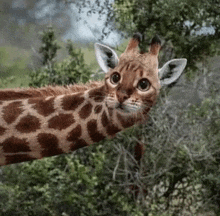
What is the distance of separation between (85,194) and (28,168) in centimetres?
113

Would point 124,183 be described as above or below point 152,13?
below

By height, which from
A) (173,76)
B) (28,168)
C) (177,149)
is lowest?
(28,168)

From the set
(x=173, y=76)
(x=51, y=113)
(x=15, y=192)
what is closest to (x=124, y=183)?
(x=15, y=192)

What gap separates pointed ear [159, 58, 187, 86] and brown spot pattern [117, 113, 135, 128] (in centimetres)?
29

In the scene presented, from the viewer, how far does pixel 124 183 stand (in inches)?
257

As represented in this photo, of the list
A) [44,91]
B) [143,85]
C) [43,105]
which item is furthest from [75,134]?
[143,85]

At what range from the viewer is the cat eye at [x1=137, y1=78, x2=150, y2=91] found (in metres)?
2.17

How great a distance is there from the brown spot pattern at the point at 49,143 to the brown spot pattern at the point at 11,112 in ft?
0.78

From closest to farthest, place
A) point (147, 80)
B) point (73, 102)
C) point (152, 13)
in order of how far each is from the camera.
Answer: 1. point (147, 80)
2. point (73, 102)
3. point (152, 13)

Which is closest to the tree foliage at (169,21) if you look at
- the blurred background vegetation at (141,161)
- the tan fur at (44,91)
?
the blurred background vegetation at (141,161)

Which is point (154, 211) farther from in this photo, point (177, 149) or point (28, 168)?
point (28, 168)

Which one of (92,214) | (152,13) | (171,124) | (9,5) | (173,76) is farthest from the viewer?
(9,5)

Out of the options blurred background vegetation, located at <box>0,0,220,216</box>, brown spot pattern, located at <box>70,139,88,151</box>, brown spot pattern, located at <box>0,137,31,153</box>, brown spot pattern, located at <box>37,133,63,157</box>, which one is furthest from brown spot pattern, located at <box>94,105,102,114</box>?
blurred background vegetation, located at <box>0,0,220,216</box>

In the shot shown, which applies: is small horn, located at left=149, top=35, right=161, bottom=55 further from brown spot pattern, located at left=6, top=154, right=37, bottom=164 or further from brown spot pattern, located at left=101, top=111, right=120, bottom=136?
brown spot pattern, located at left=6, top=154, right=37, bottom=164
